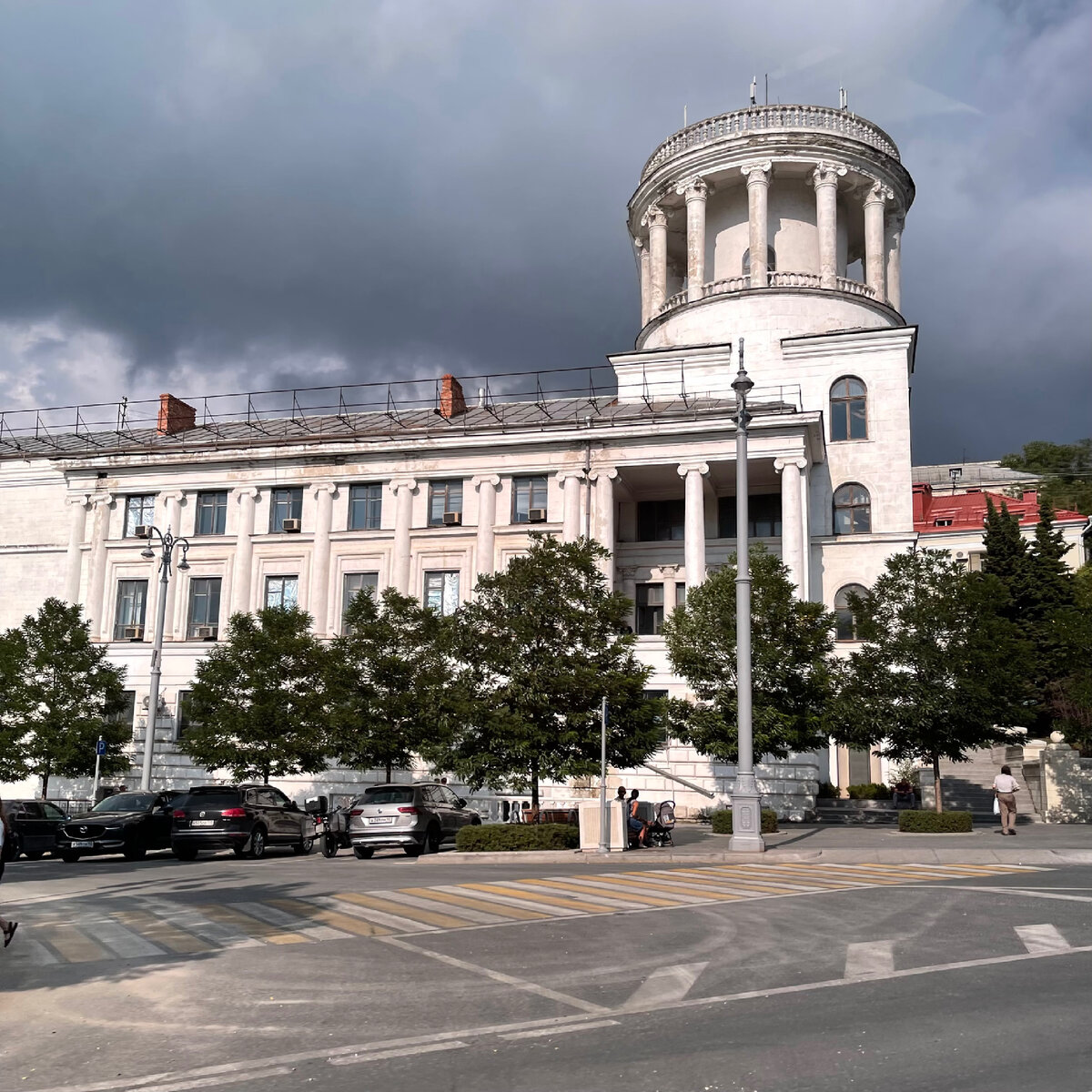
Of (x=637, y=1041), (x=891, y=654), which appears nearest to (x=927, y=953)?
(x=637, y=1041)

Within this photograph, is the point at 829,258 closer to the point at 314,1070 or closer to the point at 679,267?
the point at 679,267

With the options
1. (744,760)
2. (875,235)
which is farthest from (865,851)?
(875,235)

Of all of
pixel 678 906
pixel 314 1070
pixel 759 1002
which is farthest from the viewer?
pixel 678 906

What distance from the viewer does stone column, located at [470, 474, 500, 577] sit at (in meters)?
48.7

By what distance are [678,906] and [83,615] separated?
44.2 meters

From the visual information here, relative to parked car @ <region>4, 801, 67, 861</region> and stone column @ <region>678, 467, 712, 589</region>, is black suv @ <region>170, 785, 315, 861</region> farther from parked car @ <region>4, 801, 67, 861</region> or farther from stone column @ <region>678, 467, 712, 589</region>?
stone column @ <region>678, 467, 712, 589</region>

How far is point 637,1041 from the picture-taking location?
293 inches

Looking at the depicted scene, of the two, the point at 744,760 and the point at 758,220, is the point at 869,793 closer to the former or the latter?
the point at 744,760

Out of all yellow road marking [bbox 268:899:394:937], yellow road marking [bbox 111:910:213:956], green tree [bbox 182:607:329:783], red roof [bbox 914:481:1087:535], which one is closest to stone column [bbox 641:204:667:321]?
red roof [bbox 914:481:1087:535]

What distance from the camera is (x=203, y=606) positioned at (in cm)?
5212

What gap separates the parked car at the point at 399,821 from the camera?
2577 centimetres

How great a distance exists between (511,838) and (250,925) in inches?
464

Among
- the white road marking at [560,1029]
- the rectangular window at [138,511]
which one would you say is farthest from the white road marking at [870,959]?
the rectangular window at [138,511]

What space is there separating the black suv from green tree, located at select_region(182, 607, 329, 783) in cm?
797
